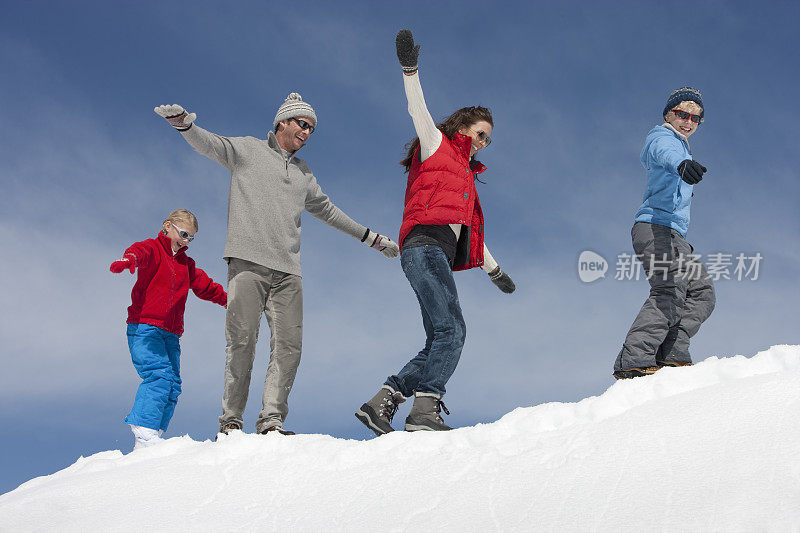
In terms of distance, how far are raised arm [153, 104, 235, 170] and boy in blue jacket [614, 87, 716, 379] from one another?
3.23 meters

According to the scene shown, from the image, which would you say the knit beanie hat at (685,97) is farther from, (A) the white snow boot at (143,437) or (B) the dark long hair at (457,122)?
(A) the white snow boot at (143,437)

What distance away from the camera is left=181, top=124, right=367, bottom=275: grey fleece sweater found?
434 cm

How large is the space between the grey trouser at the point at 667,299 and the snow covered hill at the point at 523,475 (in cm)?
98

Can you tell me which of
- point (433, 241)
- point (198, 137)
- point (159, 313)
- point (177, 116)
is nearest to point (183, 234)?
point (159, 313)

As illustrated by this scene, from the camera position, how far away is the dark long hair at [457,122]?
173 inches

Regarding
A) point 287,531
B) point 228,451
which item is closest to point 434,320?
point 228,451

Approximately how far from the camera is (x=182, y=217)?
545cm

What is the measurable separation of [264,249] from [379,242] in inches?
47.5

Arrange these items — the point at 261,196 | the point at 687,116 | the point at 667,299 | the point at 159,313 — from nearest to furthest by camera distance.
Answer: the point at 261,196, the point at 667,299, the point at 687,116, the point at 159,313

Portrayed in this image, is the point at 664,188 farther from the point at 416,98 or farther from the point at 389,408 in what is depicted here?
the point at 389,408

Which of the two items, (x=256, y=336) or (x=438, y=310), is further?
(x=256, y=336)

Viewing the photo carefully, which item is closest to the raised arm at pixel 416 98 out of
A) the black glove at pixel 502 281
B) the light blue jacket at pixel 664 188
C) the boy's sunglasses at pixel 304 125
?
the boy's sunglasses at pixel 304 125

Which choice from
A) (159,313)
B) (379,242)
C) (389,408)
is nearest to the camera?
(389,408)

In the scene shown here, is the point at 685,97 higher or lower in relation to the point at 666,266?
higher
